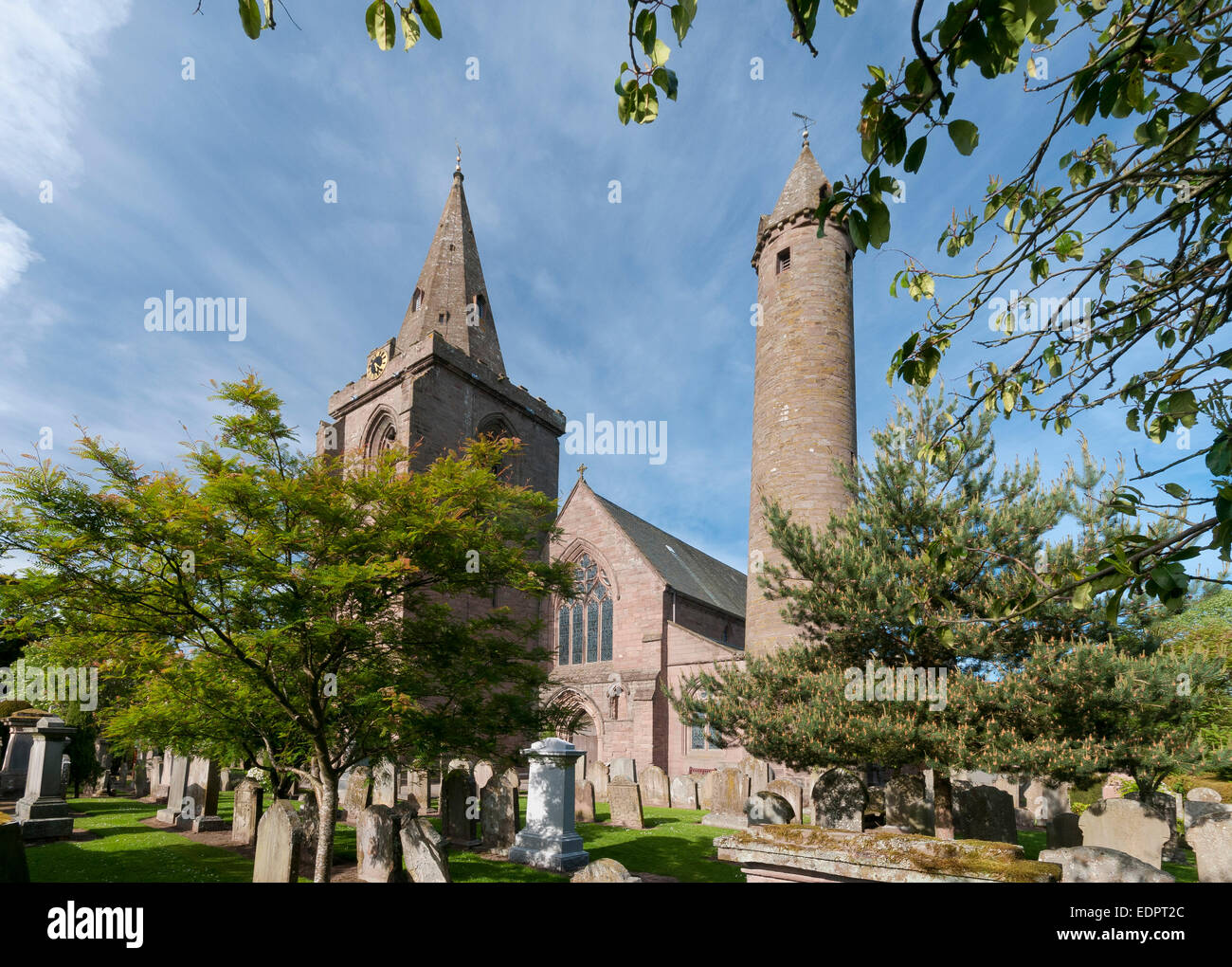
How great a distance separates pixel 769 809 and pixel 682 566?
2048cm

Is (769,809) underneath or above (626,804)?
above

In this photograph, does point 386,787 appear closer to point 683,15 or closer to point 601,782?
point 601,782

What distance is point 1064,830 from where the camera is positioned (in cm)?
1060

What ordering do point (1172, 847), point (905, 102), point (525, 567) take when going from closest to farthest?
point (905, 102) → point (525, 567) → point (1172, 847)

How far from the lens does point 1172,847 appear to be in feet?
45.4

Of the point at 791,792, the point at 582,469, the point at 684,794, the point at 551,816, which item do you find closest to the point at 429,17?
the point at 551,816

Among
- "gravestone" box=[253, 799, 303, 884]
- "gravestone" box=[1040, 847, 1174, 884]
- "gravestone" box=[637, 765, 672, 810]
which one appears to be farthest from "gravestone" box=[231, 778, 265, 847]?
"gravestone" box=[1040, 847, 1174, 884]

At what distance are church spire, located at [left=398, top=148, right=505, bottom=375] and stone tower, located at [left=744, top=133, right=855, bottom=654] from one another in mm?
16190

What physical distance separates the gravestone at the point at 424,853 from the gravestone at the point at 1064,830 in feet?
30.5

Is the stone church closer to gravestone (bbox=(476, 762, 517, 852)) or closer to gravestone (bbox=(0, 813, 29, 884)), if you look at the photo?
gravestone (bbox=(476, 762, 517, 852))

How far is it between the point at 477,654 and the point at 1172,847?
14983 mm

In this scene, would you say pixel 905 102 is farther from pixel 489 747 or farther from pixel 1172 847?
pixel 1172 847

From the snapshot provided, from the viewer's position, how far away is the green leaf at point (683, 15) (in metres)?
2.09
